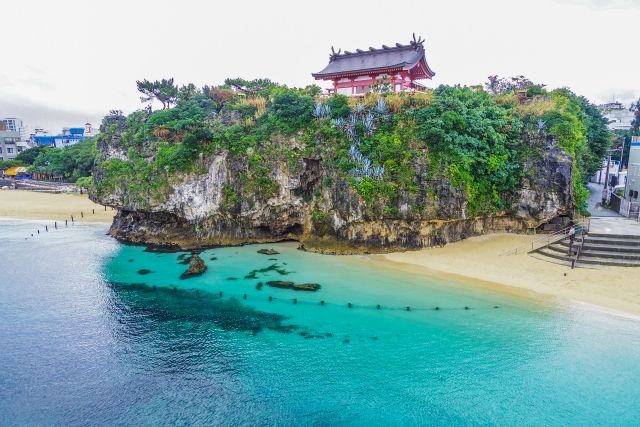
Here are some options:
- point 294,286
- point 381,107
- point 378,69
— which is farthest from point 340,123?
point 294,286

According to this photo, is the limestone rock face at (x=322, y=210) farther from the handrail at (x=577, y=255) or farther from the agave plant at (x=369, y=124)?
the handrail at (x=577, y=255)

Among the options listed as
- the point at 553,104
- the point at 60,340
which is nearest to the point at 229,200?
the point at 60,340

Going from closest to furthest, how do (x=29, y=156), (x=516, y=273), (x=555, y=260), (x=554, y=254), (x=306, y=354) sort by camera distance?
(x=306, y=354), (x=516, y=273), (x=555, y=260), (x=554, y=254), (x=29, y=156)

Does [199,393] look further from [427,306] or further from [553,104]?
[553,104]

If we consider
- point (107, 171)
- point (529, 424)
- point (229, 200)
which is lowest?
point (529, 424)

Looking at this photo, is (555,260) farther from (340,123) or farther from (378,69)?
(378,69)

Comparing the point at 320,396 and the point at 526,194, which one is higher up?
the point at 526,194
